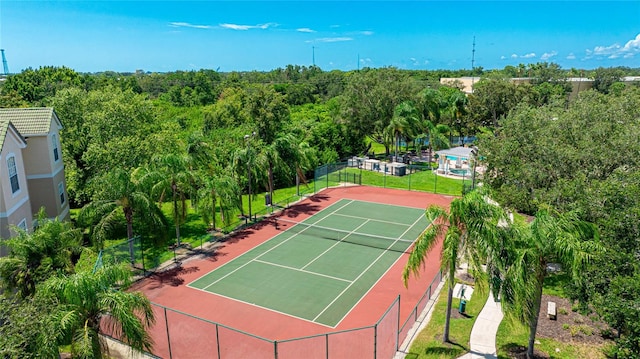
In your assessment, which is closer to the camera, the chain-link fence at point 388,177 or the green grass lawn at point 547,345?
the green grass lawn at point 547,345

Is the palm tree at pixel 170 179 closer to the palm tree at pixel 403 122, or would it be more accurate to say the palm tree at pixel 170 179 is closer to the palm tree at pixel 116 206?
the palm tree at pixel 116 206

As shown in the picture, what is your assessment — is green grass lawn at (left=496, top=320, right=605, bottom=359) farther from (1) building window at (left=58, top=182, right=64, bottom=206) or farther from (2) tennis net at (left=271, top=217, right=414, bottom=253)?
(1) building window at (left=58, top=182, right=64, bottom=206)

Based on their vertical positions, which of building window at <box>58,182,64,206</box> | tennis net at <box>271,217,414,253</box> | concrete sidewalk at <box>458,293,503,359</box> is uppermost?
building window at <box>58,182,64,206</box>

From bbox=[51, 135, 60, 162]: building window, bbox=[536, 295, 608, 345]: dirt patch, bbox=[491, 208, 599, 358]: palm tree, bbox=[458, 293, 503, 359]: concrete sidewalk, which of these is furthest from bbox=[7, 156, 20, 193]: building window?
bbox=[536, 295, 608, 345]: dirt patch

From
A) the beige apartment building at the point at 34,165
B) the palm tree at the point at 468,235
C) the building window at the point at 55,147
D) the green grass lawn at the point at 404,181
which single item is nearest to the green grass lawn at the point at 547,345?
the palm tree at the point at 468,235

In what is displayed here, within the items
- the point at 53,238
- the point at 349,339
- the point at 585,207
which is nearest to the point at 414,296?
the point at 349,339

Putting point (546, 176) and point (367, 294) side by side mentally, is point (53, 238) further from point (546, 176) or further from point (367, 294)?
point (546, 176)

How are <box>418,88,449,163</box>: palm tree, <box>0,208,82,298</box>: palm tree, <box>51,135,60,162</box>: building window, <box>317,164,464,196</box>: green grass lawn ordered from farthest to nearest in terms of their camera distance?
<box>418,88,449,163</box>: palm tree
<box>317,164,464,196</box>: green grass lawn
<box>51,135,60,162</box>: building window
<box>0,208,82,298</box>: palm tree
